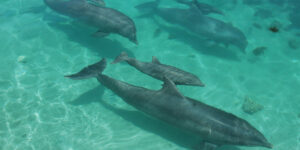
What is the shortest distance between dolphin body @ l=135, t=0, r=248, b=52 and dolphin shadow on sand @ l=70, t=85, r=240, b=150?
707cm

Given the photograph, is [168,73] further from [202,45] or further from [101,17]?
[202,45]

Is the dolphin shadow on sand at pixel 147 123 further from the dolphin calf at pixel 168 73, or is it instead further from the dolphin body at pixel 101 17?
the dolphin body at pixel 101 17

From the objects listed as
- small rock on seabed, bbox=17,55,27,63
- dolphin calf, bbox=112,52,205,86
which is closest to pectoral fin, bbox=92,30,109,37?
Result: dolphin calf, bbox=112,52,205,86

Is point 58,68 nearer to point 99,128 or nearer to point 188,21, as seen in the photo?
point 99,128

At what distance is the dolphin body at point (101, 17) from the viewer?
1264cm

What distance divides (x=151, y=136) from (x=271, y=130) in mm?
5214

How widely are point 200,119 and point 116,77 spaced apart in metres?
5.30

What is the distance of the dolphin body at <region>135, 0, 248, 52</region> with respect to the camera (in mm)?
14398

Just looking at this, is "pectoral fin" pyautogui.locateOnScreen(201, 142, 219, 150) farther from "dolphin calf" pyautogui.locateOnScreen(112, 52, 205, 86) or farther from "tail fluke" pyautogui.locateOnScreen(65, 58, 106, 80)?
"tail fluke" pyautogui.locateOnScreen(65, 58, 106, 80)

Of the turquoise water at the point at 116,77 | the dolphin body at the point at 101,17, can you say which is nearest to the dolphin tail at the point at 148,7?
the turquoise water at the point at 116,77

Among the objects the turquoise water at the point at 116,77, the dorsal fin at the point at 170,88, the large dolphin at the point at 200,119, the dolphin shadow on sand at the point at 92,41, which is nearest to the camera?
the large dolphin at the point at 200,119

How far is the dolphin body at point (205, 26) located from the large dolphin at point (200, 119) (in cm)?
700

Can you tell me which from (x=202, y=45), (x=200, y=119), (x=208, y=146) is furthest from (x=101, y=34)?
(x=208, y=146)

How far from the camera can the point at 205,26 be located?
580 inches
